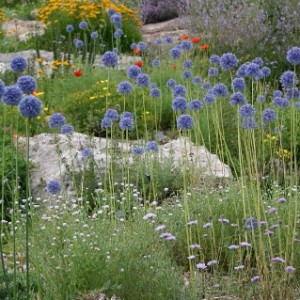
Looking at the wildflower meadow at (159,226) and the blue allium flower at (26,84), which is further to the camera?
the wildflower meadow at (159,226)

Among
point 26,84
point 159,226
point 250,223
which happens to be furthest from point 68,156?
point 26,84

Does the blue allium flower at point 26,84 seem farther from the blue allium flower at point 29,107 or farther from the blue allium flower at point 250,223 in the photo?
the blue allium flower at point 250,223

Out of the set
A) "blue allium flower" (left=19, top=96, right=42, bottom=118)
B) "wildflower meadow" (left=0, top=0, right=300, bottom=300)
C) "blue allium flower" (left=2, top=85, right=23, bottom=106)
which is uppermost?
"blue allium flower" (left=2, top=85, right=23, bottom=106)

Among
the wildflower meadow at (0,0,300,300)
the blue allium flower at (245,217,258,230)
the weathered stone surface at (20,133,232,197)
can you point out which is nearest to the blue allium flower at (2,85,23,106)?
the wildflower meadow at (0,0,300,300)

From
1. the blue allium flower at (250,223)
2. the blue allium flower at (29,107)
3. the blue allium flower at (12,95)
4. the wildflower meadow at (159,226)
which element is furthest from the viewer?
the blue allium flower at (250,223)

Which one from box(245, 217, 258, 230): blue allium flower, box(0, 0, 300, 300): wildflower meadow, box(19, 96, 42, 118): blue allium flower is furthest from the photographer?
box(245, 217, 258, 230): blue allium flower

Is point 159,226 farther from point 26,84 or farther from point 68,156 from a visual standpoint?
point 68,156

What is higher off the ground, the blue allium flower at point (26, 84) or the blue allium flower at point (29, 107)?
the blue allium flower at point (26, 84)

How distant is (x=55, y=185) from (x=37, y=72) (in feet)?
16.7

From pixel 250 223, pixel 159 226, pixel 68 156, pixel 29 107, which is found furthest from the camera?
pixel 68 156

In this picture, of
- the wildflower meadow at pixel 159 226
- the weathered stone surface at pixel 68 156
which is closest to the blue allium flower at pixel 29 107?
the wildflower meadow at pixel 159 226

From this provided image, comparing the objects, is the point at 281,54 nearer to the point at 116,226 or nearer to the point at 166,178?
the point at 166,178

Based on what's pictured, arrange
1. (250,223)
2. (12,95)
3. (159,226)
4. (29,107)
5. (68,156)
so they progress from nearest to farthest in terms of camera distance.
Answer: (29,107) < (12,95) < (250,223) < (159,226) < (68,156)

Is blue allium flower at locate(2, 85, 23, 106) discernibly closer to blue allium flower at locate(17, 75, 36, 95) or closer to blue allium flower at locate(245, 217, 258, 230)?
blue allium flower at locate(17, 75, 36, 95)
